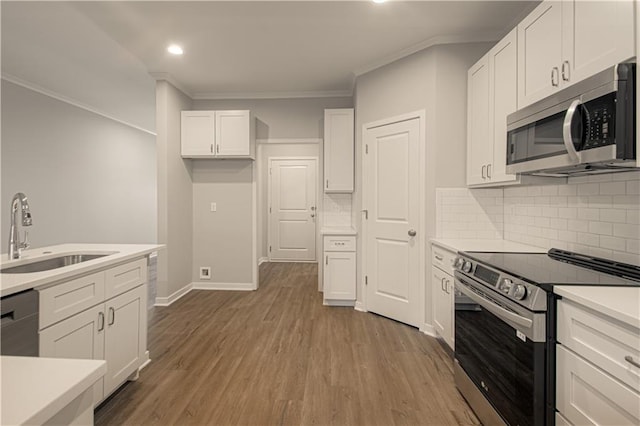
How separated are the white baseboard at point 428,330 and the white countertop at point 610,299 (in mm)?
1814

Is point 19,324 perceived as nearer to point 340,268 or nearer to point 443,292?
point 443,292

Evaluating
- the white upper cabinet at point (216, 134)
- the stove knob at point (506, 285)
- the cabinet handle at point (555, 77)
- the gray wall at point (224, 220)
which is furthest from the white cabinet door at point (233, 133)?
the stove knob at point (506, 285)

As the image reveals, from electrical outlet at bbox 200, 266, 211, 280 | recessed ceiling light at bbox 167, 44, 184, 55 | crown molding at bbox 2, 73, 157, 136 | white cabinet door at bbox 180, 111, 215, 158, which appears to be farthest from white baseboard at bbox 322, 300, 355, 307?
crown molding at bbox 2, 73, 157, 136

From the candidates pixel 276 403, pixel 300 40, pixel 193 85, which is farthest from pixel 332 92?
pixel 276 403

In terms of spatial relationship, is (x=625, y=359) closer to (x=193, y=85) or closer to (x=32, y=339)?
(x=32, y=339)

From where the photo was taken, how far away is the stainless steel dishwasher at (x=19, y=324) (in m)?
1.28

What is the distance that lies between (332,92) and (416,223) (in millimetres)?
2348

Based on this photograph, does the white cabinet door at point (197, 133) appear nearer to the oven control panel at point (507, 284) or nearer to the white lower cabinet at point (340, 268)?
the white lower cabinet at point (340, 268)

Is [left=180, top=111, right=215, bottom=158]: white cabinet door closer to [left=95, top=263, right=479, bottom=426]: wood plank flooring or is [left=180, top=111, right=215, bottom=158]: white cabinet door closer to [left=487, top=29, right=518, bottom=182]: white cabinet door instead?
[left=95, top=263, right=479, bottom=426]: wood plank flooring

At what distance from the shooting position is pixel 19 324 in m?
1.35

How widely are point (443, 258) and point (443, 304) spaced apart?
38 centimetres

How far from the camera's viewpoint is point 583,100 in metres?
1.51

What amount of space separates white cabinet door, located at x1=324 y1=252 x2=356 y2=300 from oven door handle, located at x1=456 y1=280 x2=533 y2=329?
1.85 m

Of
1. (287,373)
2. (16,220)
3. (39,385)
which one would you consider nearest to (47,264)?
(16,220)
